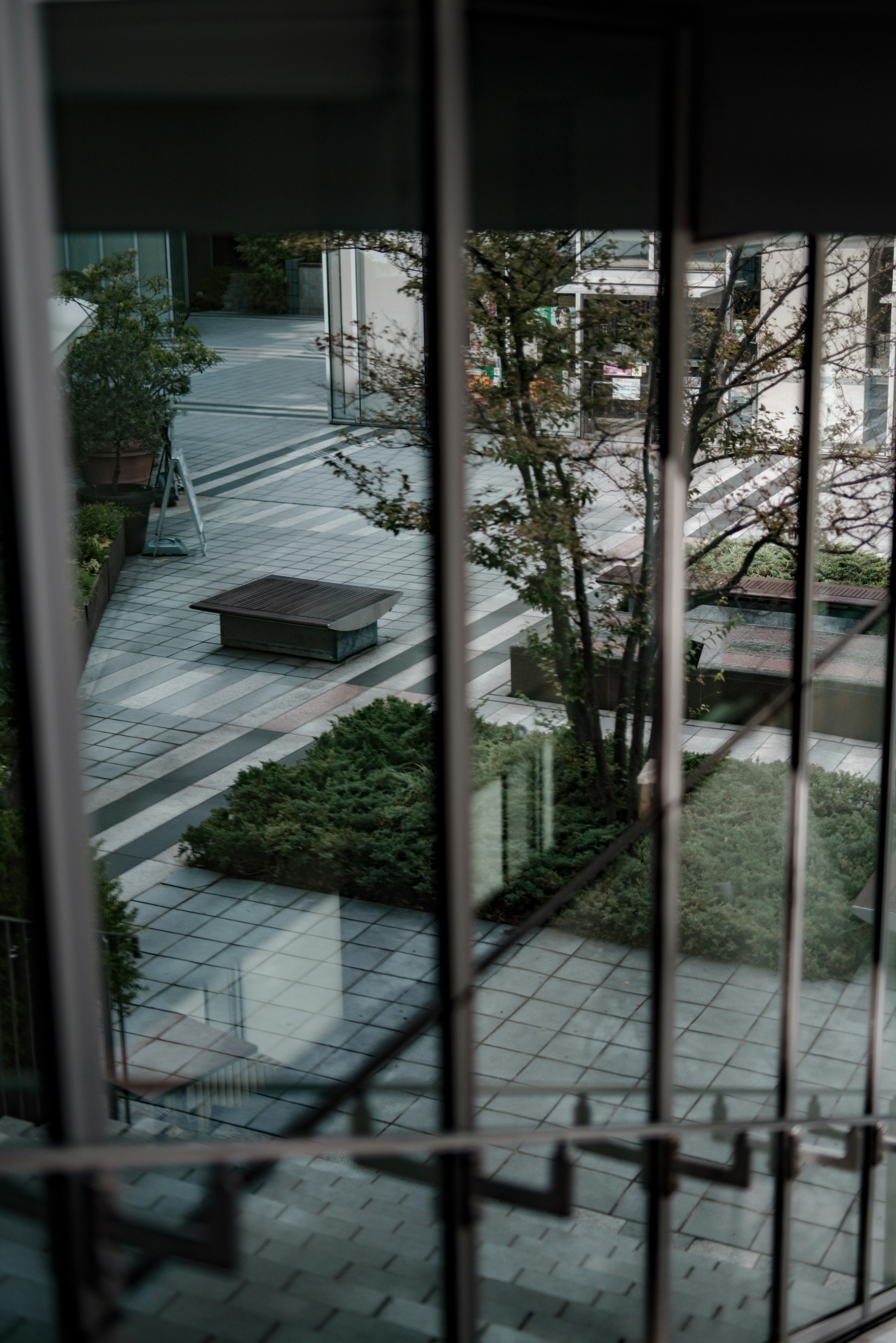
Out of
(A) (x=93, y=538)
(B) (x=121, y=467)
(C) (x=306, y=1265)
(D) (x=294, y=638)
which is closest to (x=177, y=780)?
(D) (x=294, y=638)

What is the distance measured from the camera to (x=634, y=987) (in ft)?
25.6

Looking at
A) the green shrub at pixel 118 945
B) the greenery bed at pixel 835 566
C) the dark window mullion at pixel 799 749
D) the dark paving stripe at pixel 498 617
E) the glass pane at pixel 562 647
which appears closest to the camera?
the dark window mullion at pixel 799 749

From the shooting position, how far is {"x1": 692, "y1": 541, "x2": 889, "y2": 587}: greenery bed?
9961mm

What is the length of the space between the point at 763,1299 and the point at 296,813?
5.40 m

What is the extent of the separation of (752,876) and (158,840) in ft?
12.6

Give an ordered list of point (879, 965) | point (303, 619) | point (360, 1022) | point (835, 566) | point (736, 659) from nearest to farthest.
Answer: point (879, 965)
point (360, 1022)
point (835, 566)
point (736, 659)
point (303, 619)

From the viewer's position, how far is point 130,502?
14016 millimetres

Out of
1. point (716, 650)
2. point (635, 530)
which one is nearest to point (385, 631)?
point (716, 650)

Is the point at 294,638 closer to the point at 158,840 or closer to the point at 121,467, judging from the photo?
the point at 158,840

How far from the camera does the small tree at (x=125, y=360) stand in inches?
468

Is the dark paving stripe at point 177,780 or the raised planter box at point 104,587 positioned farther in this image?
the raised planter box at point 104,587

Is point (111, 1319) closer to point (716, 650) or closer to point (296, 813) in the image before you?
point (296, 813)

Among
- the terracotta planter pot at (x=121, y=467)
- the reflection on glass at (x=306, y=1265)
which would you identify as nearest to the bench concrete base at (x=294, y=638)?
the terracotta planter pot at (x=121, y=467)

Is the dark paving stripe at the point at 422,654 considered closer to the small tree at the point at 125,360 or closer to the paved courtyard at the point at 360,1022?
the paved courtyard at the point at 360,1022
